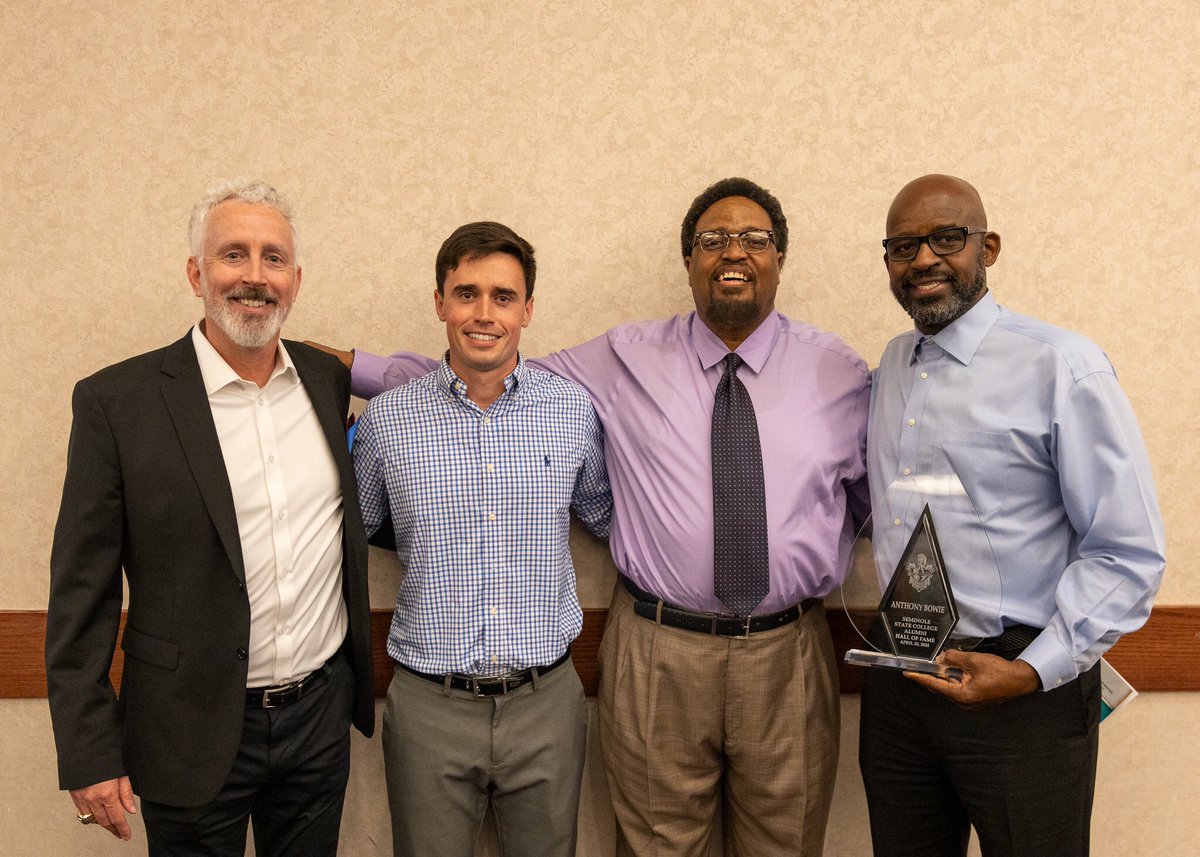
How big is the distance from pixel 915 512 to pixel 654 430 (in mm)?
604

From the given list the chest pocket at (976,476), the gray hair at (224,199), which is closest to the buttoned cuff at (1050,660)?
the chest pocket at (976,476)

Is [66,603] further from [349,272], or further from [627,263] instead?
[627,263]

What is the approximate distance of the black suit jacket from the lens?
1.46m

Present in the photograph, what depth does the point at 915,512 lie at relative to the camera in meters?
1.61

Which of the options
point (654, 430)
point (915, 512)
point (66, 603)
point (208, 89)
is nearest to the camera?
point (66, 603)

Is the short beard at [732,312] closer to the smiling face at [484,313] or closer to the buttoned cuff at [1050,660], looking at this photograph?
the smiling face at [484,313]

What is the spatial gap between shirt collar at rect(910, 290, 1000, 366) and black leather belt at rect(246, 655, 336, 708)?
1476 mm

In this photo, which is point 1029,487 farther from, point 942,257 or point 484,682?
point 484,682

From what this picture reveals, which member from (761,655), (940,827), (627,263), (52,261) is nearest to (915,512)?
(761,655)

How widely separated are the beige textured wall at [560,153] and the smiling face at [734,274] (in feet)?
0.77

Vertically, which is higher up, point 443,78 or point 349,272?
point 443,78

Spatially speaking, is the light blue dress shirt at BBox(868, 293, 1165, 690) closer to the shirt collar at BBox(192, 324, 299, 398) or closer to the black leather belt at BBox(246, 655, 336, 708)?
the black leather belt at BBox(246, 655, 336, 708)

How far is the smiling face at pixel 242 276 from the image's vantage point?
5.14ft

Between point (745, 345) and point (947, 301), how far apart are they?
469 millimetres
